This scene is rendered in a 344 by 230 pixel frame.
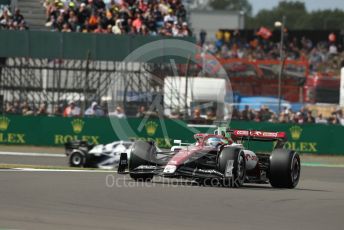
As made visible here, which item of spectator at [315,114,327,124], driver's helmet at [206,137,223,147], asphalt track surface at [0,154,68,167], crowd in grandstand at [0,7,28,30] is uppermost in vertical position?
crowd in grandstand at [0,7,28,30]

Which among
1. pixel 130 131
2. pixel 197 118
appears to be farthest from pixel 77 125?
pixel 197 118

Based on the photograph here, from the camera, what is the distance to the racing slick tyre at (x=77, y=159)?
23.2 m

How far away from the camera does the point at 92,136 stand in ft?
95.3

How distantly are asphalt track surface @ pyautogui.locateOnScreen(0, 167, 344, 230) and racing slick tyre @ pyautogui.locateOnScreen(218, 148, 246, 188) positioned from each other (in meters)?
0.25

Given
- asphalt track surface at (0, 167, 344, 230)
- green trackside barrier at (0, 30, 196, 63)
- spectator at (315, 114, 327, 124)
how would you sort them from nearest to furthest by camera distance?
1. asphalt track surface at (0, 167, 344, 230)
2. spectator at (315, 114, 327, 124)
3. green trackside barrier at (0, 30, 196, 63)

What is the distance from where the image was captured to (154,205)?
36.7 ft

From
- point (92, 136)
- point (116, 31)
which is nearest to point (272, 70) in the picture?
point (116, 31)

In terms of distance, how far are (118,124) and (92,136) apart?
101 centimetres

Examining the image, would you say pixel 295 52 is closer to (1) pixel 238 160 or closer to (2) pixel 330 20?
(1) pixel 238 160

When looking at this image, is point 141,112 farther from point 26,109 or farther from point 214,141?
point 214,141

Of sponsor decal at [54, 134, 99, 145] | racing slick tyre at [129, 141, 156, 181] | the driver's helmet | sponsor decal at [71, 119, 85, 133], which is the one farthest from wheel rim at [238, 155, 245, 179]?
sponsor decal at [71, 119, 85, 133]

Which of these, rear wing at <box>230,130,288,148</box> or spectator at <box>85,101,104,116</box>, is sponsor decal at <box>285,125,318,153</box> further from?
rear wing at <box>230,130,288,148</box>

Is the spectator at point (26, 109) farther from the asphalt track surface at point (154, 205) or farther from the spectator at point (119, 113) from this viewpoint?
the asphalt track surface at point (154, 205)

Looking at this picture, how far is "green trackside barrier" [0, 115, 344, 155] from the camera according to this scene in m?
28.4
